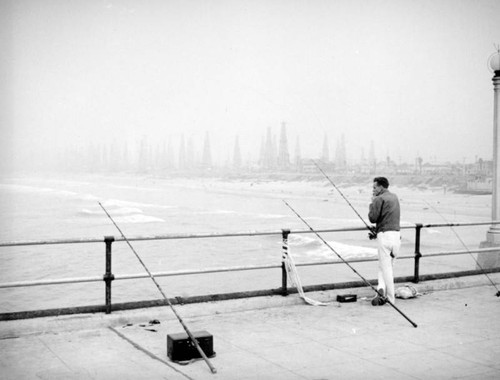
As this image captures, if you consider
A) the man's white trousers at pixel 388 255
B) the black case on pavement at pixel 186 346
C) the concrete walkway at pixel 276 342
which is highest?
the man's white trousers at pixel 388 255

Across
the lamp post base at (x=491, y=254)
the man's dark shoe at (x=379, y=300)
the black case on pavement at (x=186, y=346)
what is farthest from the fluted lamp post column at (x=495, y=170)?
the black case on pavement at (x=186, y=346)

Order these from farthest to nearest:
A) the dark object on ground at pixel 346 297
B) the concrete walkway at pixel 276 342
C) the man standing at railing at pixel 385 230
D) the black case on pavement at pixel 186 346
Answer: the dark object on ground at pixel 346 297, the man standing at railing at pixel 385 230, the black case on pavement at pixel 186 346, the concrete walkway at pixel 276 342

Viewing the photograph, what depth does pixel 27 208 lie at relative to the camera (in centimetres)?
6350

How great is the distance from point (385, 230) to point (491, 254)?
477 centimetres

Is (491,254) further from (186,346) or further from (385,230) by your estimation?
(186,346)

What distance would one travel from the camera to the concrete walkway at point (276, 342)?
5117 millimetres

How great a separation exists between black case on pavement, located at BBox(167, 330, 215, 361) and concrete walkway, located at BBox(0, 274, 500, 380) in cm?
9

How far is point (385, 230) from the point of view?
775 centimetres

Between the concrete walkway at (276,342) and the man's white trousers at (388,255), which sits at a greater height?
the man's white trousers at (388,255)

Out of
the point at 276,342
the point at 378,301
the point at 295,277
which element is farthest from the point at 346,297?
the point at 276,342

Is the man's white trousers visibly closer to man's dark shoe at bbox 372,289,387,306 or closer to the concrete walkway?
man's dark shoe at bbox 372,289,387,306

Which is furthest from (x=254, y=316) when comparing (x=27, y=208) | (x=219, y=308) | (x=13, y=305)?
(x=27, y=208)

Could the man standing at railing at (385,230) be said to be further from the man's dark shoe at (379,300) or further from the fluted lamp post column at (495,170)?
the fluted lamp post column at (495,170)

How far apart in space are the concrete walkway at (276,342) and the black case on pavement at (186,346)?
9 centimetres
